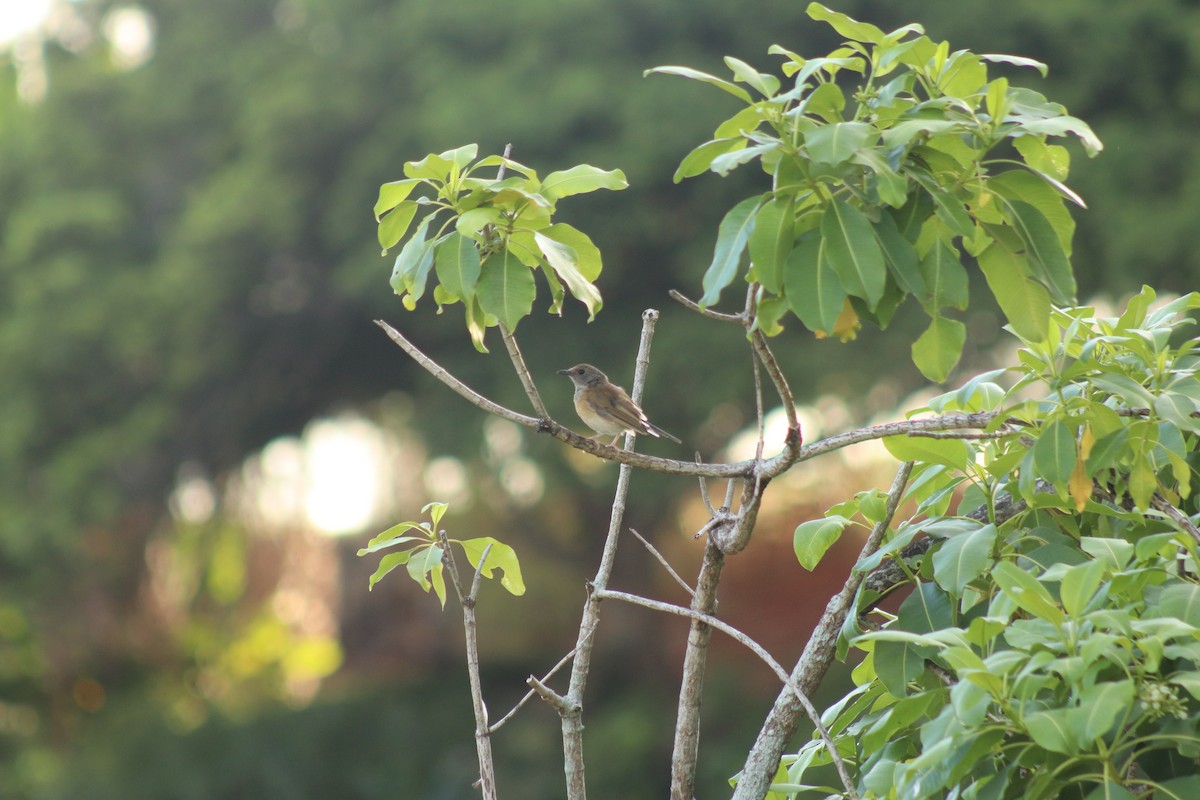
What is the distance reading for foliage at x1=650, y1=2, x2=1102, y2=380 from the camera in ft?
5.27

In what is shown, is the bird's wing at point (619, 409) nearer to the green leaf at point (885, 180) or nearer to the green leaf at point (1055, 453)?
the green leaf at point (1055, 453)

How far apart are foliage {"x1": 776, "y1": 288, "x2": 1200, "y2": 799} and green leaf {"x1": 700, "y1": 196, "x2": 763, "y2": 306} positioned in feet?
1.57

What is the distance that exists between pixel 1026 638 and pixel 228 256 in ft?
38.0

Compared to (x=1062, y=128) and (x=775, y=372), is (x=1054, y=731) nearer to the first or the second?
(x=775, y=372)

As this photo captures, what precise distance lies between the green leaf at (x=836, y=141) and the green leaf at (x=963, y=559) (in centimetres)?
61

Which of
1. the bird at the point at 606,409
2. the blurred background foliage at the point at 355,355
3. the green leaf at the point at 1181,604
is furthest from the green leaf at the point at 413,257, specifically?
the blurred background foliage at the point at 355,355

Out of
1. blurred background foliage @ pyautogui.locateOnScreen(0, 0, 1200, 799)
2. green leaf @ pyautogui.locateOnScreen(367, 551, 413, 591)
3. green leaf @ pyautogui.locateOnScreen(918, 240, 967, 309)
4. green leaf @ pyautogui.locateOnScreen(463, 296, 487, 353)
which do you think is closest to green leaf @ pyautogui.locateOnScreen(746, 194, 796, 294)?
green leaf @ pyautogui.locateOnScreen(918, 240, 967, 309)

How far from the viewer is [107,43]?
46.7ft

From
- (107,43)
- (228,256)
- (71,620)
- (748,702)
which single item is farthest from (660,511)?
(107,43)

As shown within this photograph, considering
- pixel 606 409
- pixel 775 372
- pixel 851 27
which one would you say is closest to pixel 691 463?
pixel 775 372

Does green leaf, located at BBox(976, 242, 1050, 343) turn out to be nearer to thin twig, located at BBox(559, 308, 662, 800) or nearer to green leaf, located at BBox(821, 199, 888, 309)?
green leaf, located at BBox(821, 199, 888, 309)

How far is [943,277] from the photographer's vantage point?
1.72 metres

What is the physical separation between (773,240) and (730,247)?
7 centimetres

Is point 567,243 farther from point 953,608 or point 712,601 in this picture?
point 953,608
